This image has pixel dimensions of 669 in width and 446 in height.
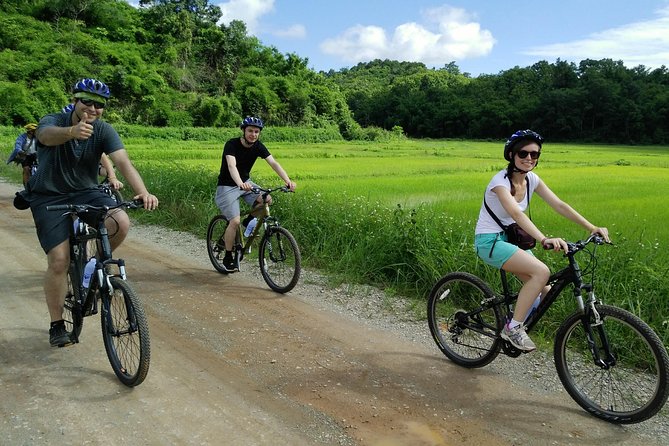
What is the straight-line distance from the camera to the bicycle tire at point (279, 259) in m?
5.64

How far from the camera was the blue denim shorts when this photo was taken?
11.5 ft

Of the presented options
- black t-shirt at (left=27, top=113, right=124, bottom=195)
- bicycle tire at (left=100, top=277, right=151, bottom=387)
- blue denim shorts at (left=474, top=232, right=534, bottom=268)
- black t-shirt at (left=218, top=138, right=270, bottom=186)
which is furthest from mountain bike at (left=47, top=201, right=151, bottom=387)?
black t-shirt at (left=218, top=138, right=270, bottom=186)

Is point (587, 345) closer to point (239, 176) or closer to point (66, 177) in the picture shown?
point (66, 177)

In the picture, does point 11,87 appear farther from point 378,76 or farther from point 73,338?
point 378,76

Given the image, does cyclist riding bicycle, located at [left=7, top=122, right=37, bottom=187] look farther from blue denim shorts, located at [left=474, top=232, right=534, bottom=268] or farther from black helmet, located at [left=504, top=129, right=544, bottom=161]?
black helmet, located at [left=504, top=129, right=544, bottom=161]

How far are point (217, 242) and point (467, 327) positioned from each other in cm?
350

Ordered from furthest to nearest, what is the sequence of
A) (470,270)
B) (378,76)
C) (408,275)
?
(378,76)
(408,275)
(470,270)

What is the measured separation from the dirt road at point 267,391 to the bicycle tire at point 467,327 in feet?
0.41

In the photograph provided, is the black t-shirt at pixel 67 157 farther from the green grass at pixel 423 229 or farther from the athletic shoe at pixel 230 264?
the green grass at pixel 423 229

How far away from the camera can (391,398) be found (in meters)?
3.38

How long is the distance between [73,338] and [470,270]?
3706 mm

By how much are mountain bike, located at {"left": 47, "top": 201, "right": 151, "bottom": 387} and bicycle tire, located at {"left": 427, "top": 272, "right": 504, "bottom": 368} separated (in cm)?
219

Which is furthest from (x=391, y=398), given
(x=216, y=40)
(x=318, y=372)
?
(x=216, y=40)

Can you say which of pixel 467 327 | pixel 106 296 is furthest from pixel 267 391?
pixel 467 327
